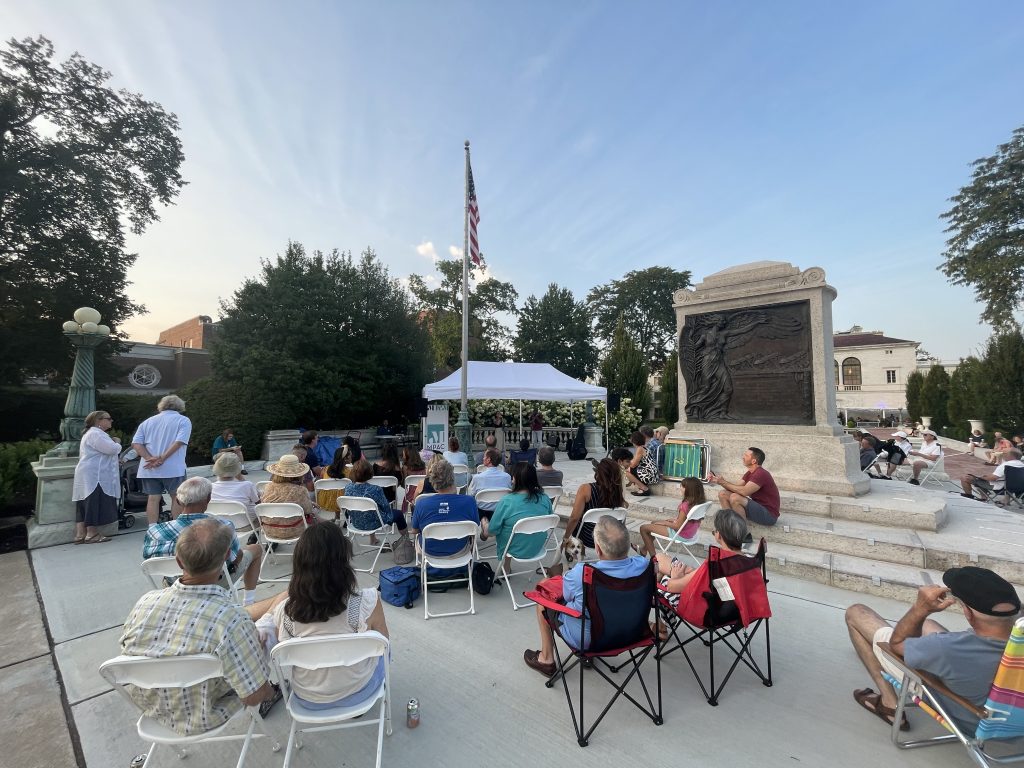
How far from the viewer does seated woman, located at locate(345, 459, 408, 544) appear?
4781 mm

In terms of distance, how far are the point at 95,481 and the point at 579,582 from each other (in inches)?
256

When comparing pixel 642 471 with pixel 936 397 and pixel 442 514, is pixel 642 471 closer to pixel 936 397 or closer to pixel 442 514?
pixel 442 514

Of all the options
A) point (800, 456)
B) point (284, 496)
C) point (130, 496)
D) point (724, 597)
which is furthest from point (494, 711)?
point (130, 496)

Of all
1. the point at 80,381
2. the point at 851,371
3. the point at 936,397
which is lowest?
the point at 936,397

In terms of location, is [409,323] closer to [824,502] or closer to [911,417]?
[824,502]

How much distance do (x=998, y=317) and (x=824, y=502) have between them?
80.9 ft

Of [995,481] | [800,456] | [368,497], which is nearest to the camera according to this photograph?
[368,497]

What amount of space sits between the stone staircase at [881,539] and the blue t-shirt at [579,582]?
119 inches

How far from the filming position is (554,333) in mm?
35094

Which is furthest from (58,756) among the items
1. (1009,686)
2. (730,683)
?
(1009,686)

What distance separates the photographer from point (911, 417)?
1228 inches

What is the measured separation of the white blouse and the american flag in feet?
24.4

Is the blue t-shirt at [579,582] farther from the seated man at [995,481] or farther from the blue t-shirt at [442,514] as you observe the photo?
the seated man at [995,481]

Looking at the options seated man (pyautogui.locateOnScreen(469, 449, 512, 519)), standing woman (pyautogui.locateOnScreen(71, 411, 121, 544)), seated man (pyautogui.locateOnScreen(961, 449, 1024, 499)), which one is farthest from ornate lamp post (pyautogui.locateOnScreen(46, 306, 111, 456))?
seated man (pyautogui.locateOnScreen(961, 449, 1024, 499))
